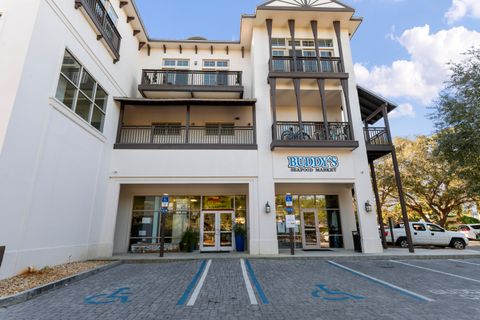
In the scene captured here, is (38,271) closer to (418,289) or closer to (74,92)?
(74,92)

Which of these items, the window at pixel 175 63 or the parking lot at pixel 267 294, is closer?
the parking lot at pixel 267 294

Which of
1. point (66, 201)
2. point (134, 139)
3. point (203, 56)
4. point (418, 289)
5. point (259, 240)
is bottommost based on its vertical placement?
point (418, 289)

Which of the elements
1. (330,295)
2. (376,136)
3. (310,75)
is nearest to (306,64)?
(310,75)

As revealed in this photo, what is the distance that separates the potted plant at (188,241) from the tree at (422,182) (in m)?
19.8

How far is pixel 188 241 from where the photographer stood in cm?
1269

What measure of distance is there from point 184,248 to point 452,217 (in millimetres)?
30943

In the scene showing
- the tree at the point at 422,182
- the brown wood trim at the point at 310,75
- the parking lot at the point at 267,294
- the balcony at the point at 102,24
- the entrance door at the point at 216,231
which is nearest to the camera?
the parking lot at the point at 267,294

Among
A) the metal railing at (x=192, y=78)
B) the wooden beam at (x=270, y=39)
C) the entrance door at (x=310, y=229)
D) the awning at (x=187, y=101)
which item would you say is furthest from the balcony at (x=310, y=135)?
the entrance door at (x=310, y=229)

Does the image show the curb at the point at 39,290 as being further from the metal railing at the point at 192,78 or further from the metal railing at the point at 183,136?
the metal railing at the point at 192,78

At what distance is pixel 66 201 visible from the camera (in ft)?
28.8

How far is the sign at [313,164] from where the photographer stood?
12.1 metres

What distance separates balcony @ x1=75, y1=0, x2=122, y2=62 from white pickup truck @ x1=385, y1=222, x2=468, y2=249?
19.5 meters

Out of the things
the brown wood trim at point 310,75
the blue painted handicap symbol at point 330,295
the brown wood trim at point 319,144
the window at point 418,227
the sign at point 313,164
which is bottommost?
the blue painted handicap symbol at point 330,295

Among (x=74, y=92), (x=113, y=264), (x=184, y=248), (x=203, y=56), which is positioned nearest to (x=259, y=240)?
(x=184, y=248)
